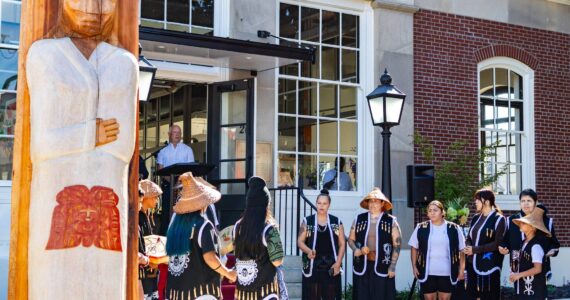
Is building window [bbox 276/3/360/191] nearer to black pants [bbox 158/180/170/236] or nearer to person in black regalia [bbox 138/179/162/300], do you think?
black pants [bbox 158/180/170/236]

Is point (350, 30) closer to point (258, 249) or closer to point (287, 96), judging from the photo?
point (287, 96)

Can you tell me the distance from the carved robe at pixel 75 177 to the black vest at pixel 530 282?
5.55m

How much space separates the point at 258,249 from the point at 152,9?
670 centimetres

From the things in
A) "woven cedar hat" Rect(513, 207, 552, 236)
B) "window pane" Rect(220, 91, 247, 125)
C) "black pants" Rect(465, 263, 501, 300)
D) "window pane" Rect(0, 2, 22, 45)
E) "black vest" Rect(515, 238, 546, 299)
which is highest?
"window pane" Rect(0, 2, 22, 45)

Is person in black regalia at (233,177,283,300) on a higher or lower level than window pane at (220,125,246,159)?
lower

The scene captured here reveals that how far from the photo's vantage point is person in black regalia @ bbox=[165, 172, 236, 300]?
715 cm

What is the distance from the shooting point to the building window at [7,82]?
11438 mm

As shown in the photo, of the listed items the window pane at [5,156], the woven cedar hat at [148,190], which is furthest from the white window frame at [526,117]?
the woven cedar hat at [148,190]

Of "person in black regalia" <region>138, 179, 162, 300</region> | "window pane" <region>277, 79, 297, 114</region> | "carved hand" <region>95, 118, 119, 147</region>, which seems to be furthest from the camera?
"window pane" <region>277, 79, 297, 114</region>

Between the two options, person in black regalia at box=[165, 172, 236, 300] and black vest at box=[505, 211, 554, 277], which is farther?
black vest at box=[505, 211, 554, 277]

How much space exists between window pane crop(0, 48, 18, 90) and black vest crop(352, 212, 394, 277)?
201 inches

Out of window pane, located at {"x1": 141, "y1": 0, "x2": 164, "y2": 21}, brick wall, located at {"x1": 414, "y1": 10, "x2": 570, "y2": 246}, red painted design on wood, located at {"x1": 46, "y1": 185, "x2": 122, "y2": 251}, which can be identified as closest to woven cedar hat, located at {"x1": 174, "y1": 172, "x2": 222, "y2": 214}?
red painted design on wood, located at {"x1": 46, "y1": 185, "x2": 122, "y2": 251}

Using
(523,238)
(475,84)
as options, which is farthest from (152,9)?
(523,238)

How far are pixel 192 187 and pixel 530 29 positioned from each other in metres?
11.4
